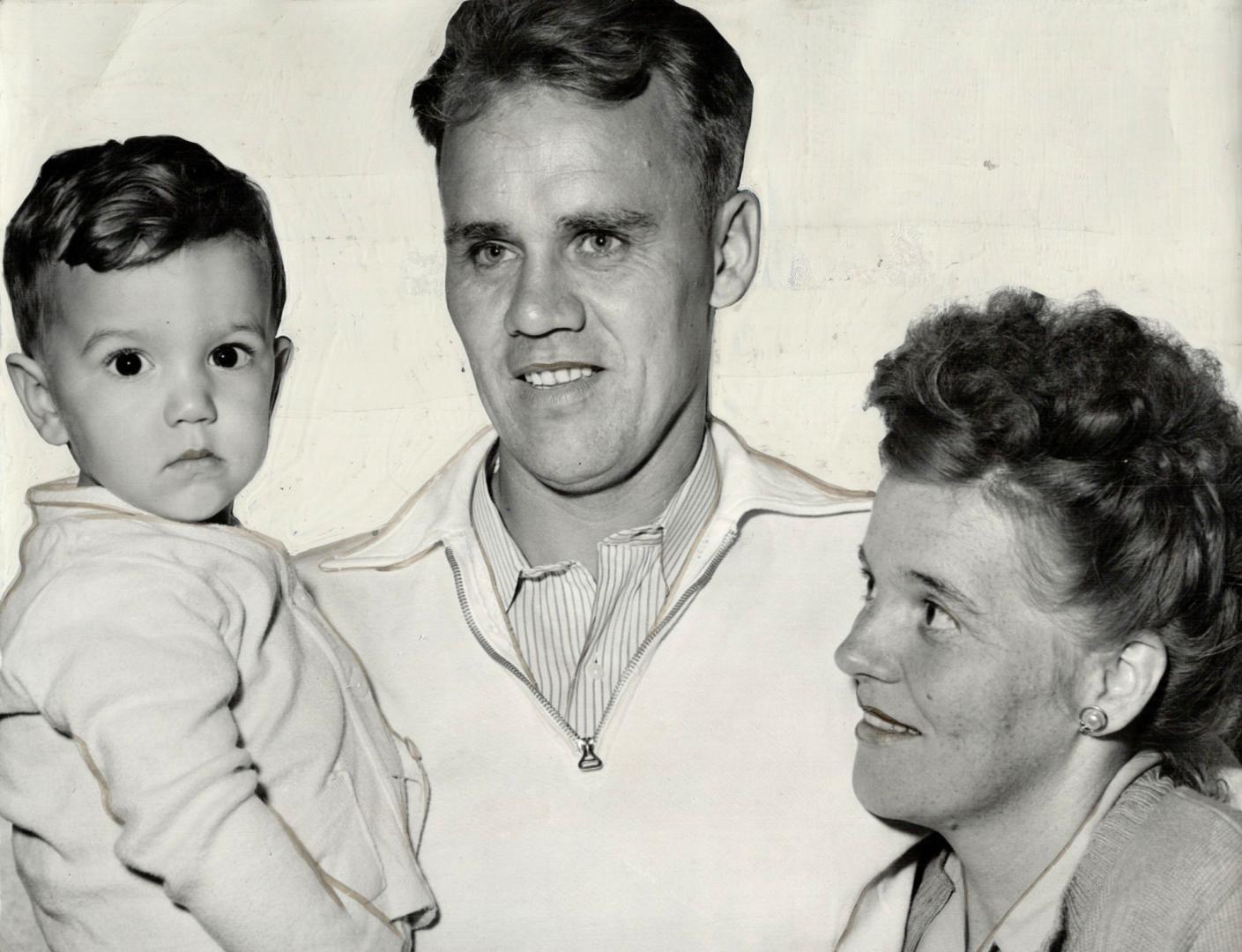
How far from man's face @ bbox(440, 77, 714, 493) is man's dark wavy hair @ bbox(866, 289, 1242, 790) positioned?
17.3 inches

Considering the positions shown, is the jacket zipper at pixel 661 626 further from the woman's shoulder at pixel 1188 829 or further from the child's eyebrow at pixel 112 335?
the child's eyebrow at pixel 112 335

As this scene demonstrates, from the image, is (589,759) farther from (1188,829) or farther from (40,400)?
(40,400)

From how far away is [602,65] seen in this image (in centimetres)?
260

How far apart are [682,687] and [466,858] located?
1.68 feet

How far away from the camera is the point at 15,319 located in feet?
9.19

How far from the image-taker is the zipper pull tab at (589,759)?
2672 mm

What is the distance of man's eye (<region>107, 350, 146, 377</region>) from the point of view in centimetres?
249

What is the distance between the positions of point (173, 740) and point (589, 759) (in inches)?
30.4

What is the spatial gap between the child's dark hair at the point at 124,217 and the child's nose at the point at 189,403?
0.22 metres

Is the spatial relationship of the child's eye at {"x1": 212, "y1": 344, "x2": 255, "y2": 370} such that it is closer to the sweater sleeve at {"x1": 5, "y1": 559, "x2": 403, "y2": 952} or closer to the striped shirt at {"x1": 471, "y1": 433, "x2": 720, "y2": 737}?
the sweater sleeve at {"x1": 5, "y1": 559, "x2": 403, "y2": 952}

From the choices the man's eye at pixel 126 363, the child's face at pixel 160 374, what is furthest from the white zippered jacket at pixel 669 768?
the man's eye at pixel 126 363

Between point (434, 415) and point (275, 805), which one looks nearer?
point (275, 805)

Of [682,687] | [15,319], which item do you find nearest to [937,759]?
[682,687]

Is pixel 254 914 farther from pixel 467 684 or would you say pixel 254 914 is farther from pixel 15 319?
pixel 15 319
